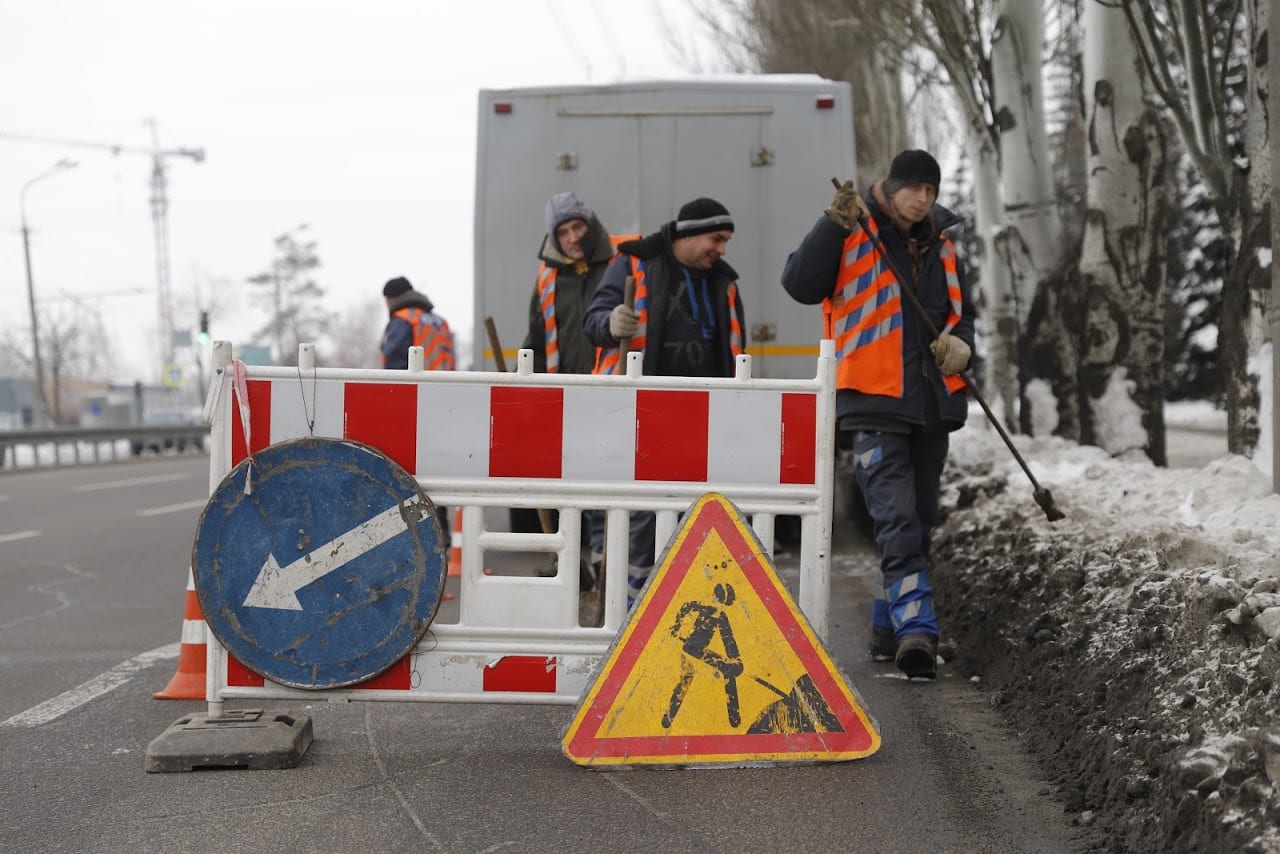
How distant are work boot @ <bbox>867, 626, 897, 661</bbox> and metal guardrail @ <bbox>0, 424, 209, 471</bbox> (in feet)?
78.4

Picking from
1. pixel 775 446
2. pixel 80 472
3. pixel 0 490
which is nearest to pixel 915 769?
pixel 775 446

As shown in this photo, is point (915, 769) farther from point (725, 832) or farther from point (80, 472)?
point (80, 472)


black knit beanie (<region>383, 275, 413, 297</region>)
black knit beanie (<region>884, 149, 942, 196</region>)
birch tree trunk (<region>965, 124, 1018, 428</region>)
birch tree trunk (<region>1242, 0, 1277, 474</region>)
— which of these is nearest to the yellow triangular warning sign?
black knit beanie (<region>884, 149, 942, 196</region>)

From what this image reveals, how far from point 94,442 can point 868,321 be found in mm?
28218

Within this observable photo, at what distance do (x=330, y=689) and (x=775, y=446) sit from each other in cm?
148

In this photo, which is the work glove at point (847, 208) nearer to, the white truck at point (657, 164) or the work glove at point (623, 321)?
the work glove at point (623, 321)

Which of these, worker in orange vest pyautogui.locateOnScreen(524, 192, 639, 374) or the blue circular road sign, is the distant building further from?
the blue circular road sign

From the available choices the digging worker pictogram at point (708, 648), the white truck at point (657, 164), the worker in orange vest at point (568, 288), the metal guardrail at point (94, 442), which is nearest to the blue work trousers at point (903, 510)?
the digging worker pictogram at point (708, 648)

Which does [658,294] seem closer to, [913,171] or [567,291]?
[913,171]

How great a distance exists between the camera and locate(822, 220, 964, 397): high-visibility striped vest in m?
5.88

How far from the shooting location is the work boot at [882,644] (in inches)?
246

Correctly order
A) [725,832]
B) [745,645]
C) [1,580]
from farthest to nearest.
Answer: [1,580]
[745,645]
[725,832]

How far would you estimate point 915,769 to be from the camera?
4.52 meters

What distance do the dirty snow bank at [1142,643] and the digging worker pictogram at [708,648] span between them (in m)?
0.93
